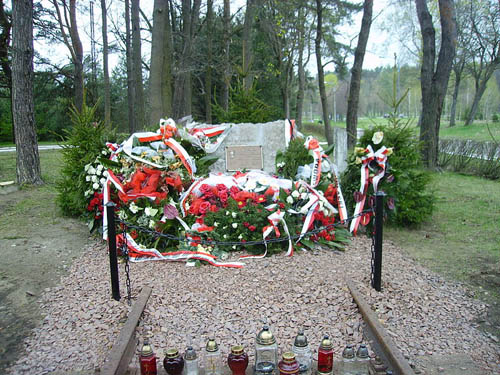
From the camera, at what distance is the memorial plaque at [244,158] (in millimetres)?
7301

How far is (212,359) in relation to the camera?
9.38 ft

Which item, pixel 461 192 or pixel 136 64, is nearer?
pixel 461 192

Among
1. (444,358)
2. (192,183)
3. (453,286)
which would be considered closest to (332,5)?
(192,183)

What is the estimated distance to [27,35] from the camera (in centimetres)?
973

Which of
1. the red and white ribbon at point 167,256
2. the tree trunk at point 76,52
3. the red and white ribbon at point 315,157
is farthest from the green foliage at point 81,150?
the tree trunk at point 76,52

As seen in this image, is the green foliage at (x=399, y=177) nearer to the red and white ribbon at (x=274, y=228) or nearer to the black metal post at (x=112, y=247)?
the red and white ribbon at (x=274, y=228)

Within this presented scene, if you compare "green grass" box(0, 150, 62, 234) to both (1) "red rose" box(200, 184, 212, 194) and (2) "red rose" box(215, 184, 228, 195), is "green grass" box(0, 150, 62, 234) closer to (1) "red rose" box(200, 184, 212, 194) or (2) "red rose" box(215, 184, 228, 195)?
(1) "red rose" box(200, 184, 212, 194)

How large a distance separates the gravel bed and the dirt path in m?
0.15

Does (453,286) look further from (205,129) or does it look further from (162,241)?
(205,129)

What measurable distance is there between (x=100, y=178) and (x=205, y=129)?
1.91 meters

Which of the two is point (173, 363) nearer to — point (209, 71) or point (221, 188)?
point (221, 188)

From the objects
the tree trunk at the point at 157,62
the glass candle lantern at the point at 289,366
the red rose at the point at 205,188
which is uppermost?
the tree trunk at the point at 157,62

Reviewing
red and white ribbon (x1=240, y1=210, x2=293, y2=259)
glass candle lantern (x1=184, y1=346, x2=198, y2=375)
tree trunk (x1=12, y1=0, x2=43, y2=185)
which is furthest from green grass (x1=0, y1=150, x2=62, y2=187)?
glass candle lantern (x1=184, y1=346, x2=198, y2=375)

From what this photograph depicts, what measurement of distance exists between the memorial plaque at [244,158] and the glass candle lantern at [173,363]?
4652 mm
